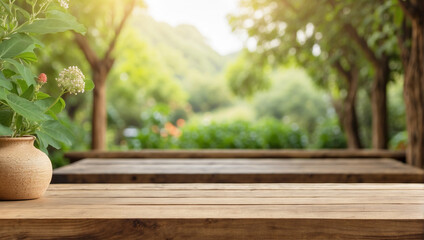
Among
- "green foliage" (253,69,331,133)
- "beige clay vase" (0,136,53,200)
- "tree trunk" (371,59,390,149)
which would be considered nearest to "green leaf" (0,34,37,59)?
"beige clay vase" (0,136,53,200)

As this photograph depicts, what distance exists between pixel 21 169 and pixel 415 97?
369 centimetres

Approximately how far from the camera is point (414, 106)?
14.4 feet

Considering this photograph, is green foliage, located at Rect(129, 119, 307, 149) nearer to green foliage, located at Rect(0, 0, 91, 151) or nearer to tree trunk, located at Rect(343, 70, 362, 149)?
tree trunk, located at Rect(343, 70, 362, 149)

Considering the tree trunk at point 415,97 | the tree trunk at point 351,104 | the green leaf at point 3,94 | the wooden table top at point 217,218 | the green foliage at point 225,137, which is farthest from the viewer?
the tree trunk at point 351,104

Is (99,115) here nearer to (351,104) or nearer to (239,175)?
(239,175)

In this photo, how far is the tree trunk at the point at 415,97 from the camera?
4.27m

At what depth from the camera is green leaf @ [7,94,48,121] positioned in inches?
71.4

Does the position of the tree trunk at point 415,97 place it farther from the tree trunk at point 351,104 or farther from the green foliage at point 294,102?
the green foliage at point 294,102

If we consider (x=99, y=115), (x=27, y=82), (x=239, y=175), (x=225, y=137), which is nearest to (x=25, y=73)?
(x=27, y=82)

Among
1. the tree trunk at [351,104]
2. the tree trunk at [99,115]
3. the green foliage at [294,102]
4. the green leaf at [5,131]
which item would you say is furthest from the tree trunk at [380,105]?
the green foliage at [294,102]

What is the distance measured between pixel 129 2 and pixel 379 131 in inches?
158

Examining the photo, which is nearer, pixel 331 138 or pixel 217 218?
pixel 217 218

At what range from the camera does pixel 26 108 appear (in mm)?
1844

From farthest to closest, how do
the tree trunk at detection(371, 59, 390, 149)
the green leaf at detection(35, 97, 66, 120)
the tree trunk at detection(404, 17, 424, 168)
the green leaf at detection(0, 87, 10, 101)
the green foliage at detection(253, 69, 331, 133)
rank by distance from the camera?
the green foliage at detection(253, 69, 331, 133)
the tree trunk at detection(371, 59, 390, 149)
the tree trunk at detection(404, 17, 424, 168)
the green leaf at detection(35, 97, 66, 120)
the green leaf at detection(0, 87, 10, 101)
